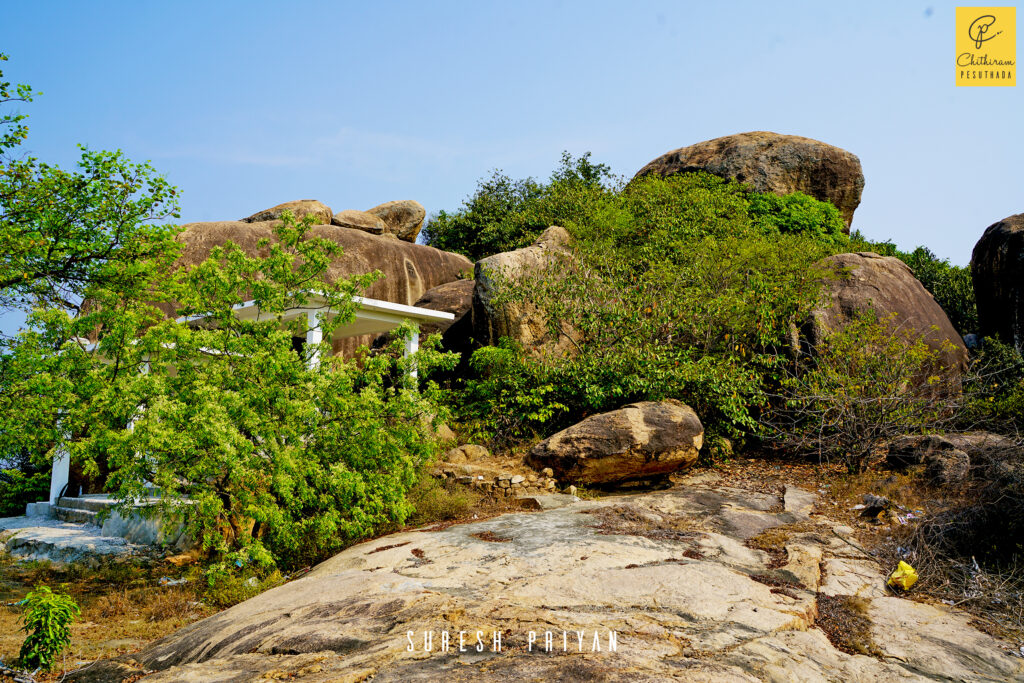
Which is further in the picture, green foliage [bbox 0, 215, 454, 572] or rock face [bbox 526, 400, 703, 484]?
rock face [bbox 526, 400, 703, 484]

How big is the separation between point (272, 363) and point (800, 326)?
1015 centimetres

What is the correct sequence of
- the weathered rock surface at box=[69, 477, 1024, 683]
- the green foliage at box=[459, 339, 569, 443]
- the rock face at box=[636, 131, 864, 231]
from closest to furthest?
1. the weathered rock surface at box=[69, 477, 1024, 683]
2. the green foliage at box=[459, 339, 569, 443]
3. the rock face at box=[636, 131, 864, 231]

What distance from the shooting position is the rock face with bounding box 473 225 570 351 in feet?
47.0

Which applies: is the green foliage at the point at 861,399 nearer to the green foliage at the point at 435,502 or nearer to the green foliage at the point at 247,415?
the green foliage at the point at 435,502

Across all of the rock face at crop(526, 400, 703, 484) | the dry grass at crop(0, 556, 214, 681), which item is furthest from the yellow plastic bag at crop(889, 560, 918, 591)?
the dry grass at crop(0, 556, 214, 681)

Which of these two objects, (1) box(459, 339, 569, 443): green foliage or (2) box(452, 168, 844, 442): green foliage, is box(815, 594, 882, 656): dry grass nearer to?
(2) box(452, 168, 844, 442): green foliage

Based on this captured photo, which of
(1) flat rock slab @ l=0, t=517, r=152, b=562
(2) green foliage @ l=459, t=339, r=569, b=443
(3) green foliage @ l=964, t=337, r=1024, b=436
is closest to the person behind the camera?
(1) flat rock slab @ l=0, t=517, r=152, b=562

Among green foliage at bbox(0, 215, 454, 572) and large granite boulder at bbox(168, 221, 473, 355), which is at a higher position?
large granite boulder at bbox(168, 221, 473, 355)

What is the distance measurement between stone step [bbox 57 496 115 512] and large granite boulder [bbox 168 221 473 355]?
6.64 m

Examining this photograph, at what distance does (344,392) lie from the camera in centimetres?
849

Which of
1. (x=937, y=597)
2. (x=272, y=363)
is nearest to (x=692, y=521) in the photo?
(x=937, y=597)

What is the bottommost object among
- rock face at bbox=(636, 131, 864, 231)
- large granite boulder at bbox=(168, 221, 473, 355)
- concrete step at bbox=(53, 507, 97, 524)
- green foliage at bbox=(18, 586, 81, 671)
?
concrete step at bbox=(53, 507, 97, 524)

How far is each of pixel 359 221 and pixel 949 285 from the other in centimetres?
1826

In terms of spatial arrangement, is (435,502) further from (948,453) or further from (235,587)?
(948,453)
